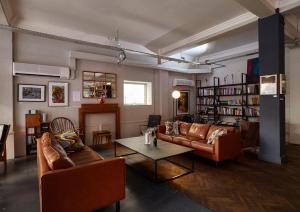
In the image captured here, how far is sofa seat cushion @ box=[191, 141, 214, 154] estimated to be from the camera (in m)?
3.54

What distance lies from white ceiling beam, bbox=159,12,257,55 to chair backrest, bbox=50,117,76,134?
12.5ft

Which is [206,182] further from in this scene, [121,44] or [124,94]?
[121,44]

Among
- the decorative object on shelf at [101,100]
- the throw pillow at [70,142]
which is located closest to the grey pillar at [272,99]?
the throw pillow at [70,142]

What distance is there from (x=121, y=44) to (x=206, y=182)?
4.60m

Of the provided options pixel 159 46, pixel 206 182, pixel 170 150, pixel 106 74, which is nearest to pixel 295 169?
pixel 206 182

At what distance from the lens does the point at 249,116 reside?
19.4ft

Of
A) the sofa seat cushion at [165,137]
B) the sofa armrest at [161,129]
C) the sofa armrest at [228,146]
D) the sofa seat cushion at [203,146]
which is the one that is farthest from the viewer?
the sofa armrest at [161,129]

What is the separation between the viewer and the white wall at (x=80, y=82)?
429cm

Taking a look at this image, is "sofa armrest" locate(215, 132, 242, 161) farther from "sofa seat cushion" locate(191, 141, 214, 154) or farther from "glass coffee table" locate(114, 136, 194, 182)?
"glass coffee table" locate(114, 136, 194, 182)

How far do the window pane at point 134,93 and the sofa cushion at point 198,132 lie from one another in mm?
2480

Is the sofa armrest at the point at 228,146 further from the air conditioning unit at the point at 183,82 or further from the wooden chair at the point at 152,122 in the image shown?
the air conditioning unit at the point at 183,82

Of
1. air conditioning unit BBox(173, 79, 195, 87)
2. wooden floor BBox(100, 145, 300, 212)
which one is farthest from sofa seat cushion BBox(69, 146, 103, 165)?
air conditioning unit BBox(173, 79, 195, 87)

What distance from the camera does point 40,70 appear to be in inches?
172

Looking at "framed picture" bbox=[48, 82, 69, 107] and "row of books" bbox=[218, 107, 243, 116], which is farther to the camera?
"row of books" bbox=[218, 107, 243, 116]
